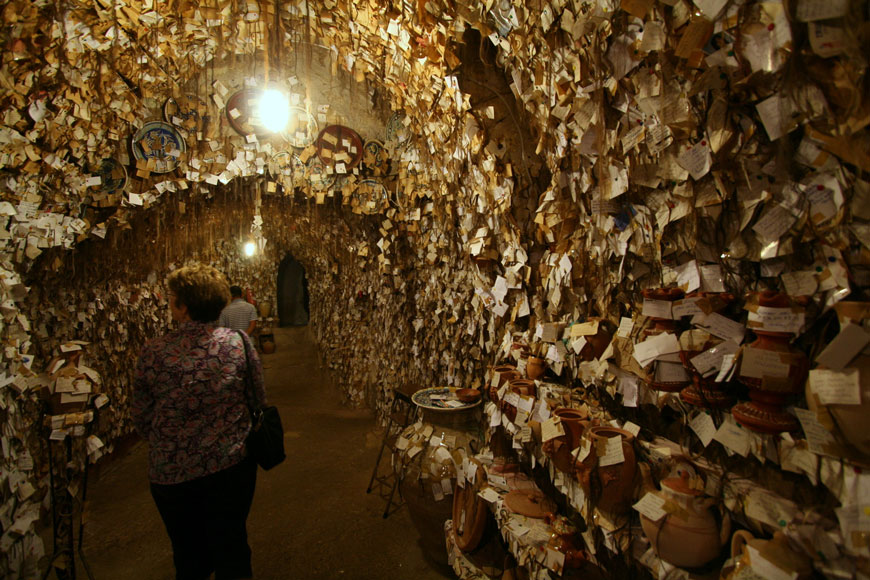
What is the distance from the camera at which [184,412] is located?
1707 millimetres

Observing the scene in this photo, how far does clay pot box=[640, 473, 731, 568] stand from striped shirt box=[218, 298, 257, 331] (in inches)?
178

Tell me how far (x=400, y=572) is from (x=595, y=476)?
1.82 m

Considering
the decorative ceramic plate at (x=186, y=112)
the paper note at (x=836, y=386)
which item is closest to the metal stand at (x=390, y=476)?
the paper note at (x=836, y=386)

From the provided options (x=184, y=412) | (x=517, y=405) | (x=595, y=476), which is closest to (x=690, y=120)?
(x=595, y=476)

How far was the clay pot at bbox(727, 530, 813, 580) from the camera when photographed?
0.91m

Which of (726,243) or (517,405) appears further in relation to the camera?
(517,405)

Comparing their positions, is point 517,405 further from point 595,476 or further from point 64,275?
point 64,275

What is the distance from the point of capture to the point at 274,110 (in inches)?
150

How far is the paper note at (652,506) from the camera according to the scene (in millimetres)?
1213

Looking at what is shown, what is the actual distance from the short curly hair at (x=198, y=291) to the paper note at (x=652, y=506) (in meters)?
1.81

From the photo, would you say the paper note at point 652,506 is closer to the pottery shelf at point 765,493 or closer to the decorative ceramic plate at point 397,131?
the pottery shelf at point 765,493

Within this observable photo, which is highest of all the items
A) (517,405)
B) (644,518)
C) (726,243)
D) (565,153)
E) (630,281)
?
(565,153)

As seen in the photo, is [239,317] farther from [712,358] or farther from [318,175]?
[712,358]

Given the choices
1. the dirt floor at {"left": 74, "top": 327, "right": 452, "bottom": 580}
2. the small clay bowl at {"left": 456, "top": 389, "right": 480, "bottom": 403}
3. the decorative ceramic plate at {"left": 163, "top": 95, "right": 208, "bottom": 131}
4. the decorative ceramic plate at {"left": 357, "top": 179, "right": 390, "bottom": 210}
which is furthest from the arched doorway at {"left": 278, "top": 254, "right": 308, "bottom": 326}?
the small clay bowl at {"left": 456, "top": 389, "right": 480, "bottom": 403}
